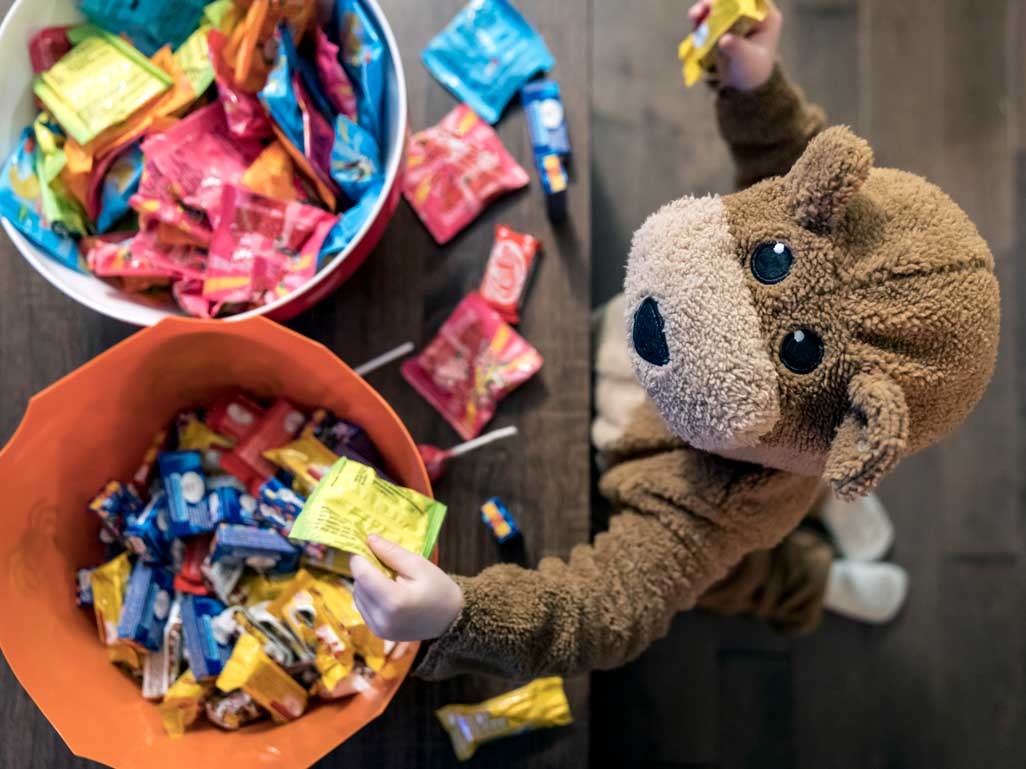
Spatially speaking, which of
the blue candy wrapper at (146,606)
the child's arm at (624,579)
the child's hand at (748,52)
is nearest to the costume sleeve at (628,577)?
the child's arm at (624,579)

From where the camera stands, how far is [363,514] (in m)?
0.53

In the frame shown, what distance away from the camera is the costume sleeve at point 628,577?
58 centimetres

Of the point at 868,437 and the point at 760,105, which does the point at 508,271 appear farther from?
the point at 868,437

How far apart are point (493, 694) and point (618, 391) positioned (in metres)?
0.28

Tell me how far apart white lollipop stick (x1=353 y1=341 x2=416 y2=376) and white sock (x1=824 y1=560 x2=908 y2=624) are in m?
0.70

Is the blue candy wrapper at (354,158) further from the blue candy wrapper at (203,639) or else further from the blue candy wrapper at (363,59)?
the blue candy wrapper at (203,639)

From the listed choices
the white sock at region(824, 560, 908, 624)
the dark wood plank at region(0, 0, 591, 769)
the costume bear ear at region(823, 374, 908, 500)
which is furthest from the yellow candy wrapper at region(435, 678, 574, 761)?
the white sock at region(824, 560, 908, 624)

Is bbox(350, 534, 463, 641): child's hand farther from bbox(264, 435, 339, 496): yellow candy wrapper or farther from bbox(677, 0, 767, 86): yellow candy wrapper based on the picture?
bbox(677, 0, 767, 86): yellow candy wrapper

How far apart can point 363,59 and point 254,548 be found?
0.38 meters

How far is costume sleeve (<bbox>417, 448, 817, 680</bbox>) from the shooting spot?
0.58 metres

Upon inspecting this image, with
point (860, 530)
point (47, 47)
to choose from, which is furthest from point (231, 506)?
point (860, 530)

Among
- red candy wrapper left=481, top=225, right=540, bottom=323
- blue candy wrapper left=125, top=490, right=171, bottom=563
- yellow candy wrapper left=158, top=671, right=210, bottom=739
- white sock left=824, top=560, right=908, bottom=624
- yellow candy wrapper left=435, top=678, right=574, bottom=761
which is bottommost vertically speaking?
white sock left=824, top=560, right=908, bottom=624

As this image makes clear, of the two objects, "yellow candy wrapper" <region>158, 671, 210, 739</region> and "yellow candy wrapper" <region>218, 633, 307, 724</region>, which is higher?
"yellow candy wrapper" <region>218, 633, 307, 724</region>

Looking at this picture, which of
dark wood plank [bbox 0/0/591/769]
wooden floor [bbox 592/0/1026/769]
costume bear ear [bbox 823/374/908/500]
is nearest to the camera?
costume bear ear [bbox 823/374/908/500]
